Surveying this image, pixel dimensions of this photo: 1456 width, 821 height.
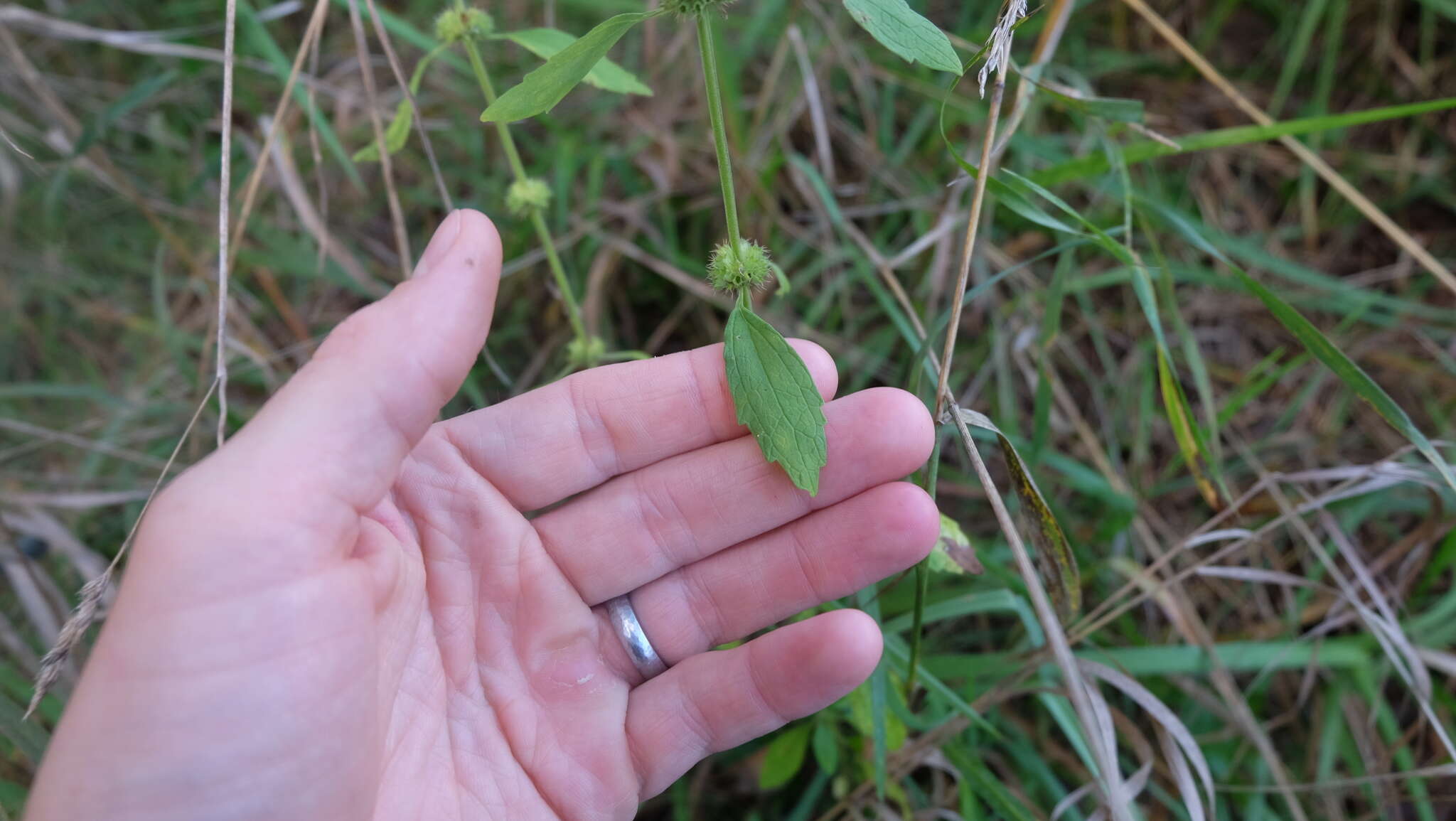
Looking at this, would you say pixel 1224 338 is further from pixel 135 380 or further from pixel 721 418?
pixel 135 380

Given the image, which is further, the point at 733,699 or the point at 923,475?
the point at 923,475

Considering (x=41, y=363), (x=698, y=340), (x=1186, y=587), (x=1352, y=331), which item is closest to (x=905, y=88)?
(x=698, y=340)

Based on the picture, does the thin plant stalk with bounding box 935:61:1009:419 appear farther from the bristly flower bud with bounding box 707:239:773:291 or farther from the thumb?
the thumb

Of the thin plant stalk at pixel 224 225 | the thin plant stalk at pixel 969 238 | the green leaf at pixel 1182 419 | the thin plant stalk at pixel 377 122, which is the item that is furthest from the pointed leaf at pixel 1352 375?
the thin plant stalk at pixel 224 225

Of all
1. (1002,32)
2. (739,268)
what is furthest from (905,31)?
(739,268)

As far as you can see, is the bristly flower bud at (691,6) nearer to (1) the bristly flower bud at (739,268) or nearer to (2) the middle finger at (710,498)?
(1) the bristly flower bud at (739,268)

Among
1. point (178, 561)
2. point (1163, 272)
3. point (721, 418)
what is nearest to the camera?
point (178, 561)

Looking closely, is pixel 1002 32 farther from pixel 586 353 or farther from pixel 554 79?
pixel 586 353
